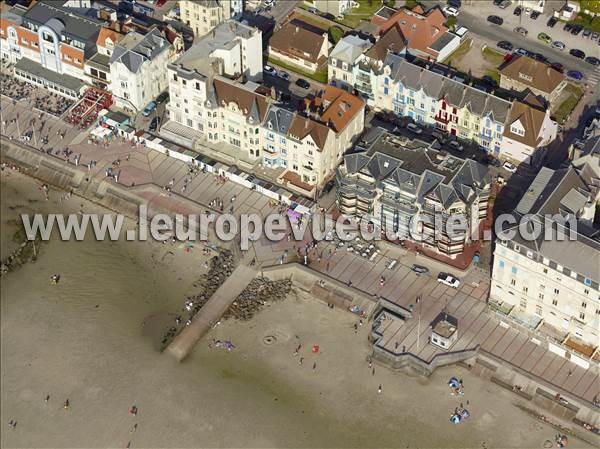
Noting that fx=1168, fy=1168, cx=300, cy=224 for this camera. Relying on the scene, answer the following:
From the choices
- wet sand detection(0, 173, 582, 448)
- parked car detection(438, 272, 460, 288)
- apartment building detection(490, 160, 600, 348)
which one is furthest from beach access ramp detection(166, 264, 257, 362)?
apartment building detection(490, 160, 600, 348)

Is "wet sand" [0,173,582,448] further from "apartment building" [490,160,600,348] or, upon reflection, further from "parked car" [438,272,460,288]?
"parked car" [438,272,460,288]

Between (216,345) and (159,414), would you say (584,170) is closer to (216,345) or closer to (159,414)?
(216,345)

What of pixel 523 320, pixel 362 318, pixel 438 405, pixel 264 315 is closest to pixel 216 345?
pixel 264 315

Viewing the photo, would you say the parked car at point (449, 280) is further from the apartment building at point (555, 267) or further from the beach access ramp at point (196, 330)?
the beach access ramp at point (196, 330)

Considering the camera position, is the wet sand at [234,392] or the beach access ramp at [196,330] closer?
the wet sand at [234,392]

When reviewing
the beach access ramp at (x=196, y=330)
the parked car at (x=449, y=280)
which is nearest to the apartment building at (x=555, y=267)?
the parked car at (x=449, y=280)

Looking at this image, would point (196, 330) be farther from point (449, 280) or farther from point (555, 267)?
point (555, 267)
